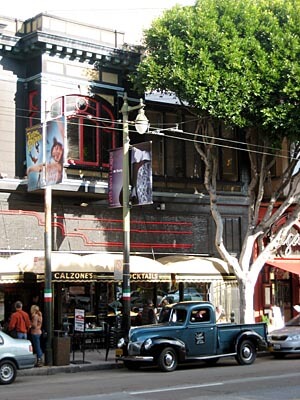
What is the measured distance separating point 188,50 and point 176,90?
1.39 meters

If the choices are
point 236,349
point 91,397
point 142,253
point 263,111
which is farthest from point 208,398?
point 142,253

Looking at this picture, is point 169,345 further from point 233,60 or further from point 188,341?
point 233,60

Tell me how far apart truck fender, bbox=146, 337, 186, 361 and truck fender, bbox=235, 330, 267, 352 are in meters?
1.87

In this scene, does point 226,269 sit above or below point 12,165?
below

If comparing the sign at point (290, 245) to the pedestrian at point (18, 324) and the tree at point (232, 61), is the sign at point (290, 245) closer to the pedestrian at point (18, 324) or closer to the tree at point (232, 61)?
the tree at point (232, 61)

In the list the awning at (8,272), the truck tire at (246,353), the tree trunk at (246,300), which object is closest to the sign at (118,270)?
the awning at (8,272)

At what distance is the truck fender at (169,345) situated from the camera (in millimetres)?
17734

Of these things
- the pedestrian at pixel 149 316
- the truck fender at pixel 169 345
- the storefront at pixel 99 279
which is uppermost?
the storefront at pixel 99 279

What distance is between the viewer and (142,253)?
26.2 metres

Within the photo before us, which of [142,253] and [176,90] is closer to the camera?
[176,90]

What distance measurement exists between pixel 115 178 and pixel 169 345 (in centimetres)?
729

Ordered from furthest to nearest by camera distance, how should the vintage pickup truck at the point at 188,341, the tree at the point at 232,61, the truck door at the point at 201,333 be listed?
the tree at the point at 232,61 → the truck door at the point at 201,333 → the vintage pickup truck at the point at 188,341

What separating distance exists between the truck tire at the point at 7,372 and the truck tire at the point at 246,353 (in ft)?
20.9

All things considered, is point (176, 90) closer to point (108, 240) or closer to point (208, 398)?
point (108, 240)
